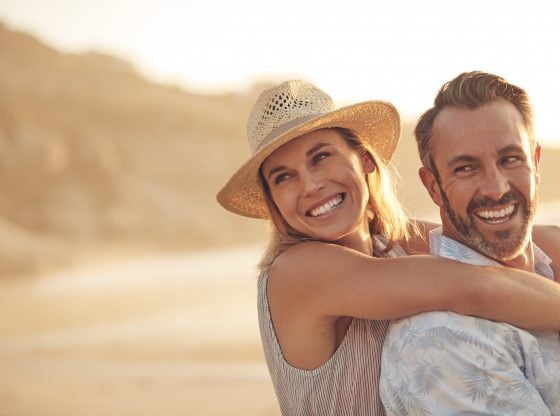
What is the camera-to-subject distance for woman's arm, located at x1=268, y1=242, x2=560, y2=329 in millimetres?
2500

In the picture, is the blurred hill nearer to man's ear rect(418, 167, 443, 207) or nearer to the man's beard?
man's ear rect(418, 167, 443, 207)

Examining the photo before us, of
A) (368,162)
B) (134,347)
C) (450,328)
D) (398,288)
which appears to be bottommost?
(450,328)

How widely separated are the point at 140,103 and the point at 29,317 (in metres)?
28.5

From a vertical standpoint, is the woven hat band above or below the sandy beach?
below

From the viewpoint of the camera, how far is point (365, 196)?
326 centimetres

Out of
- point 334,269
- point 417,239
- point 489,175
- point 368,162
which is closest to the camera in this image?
point 489,175

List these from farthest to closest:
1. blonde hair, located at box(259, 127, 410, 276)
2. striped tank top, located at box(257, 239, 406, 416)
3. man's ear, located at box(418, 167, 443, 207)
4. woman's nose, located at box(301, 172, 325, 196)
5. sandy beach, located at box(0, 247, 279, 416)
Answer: sandy beach, located at box(0, 247, 279, 416), blonde hair, located at box(259, 127, 410, 276), woman's nose, located at box(301, 172, 325, 196), striped tank top, located at box(257, 239, 406, 416), man's ear, located at box(418, 167, 443, 207)

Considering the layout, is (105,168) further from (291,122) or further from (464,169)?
(464,169)

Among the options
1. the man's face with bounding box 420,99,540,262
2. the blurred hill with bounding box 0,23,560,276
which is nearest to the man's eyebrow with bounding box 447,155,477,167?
the man's face with bounding box 420,99,540,262

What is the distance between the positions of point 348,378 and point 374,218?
885 millimetres

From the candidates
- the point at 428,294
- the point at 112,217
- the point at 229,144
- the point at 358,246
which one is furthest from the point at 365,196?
the point at 229,144

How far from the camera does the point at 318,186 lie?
307 cm

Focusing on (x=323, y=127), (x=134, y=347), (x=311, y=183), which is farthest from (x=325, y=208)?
(x=134, y=347)

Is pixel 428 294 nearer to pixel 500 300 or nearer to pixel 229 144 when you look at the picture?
pixel 500 300
